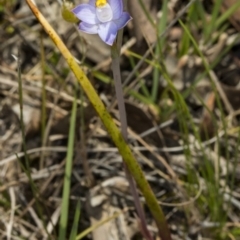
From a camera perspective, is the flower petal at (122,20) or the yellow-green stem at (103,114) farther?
the yellow-green stem at (103,114)

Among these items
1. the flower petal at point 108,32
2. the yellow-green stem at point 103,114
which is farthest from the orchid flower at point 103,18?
the yellow-green stem at point 103,114

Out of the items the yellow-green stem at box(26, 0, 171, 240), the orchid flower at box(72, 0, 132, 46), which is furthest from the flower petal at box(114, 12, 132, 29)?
the yellow-green stem at box(26, 0, 171, 240)

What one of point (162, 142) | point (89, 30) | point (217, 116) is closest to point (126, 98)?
point (162, 142)

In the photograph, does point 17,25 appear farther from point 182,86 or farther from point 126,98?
point 182,86

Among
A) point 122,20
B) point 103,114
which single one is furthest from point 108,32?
point 103,114

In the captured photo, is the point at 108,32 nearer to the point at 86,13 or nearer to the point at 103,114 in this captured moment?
the point at 86,13

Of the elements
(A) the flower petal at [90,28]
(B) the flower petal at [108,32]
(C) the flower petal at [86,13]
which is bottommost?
(B) the flower petal at [108,32]

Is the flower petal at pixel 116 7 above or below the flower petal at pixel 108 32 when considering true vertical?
above

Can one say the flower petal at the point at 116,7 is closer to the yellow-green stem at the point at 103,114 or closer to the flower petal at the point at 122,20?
the flower petal at the point at 122,20

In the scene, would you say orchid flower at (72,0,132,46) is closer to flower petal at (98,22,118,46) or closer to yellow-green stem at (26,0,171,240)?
flower petal at (98,22,118,46)
